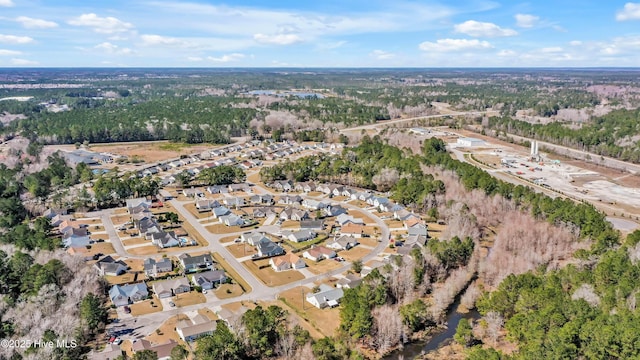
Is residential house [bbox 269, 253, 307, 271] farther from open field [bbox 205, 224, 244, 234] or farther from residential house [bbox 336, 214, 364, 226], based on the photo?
residential house [bbox 336, 214, 364, 226]

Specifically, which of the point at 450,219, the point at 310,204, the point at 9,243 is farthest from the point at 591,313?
the point at 9,243

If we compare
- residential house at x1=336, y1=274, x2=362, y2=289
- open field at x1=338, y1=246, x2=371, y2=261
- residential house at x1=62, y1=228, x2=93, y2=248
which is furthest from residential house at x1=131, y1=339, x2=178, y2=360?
residential house at x1=62, y1=228, x2=93, y2=248

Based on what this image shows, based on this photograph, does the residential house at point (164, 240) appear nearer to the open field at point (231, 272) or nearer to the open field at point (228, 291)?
the open field at point (231, 272)

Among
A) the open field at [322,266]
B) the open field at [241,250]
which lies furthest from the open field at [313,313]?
the open field at [241,250]

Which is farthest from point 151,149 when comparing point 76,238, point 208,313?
point 208,313

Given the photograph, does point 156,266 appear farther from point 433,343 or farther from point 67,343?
point 433,343

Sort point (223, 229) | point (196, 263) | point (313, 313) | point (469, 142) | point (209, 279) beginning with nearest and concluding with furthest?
point (313, 313), point (209, 279), point (196, 263), point (223, 229), point (469, 142)

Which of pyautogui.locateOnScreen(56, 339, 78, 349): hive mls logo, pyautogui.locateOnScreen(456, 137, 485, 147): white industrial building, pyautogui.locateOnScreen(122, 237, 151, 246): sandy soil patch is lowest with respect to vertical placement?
pyautogui.locateOnScreen(122, 237, 151, 246): sandy soil patch
